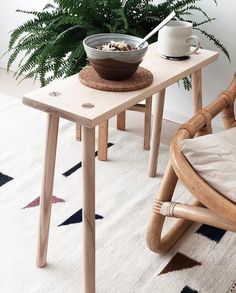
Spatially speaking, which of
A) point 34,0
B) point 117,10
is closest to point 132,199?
point 117,10

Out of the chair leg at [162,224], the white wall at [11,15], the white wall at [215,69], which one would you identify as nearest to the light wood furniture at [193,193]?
the chair leg at [162,224]

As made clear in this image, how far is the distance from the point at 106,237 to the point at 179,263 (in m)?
0.23

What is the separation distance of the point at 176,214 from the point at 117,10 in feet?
2.64

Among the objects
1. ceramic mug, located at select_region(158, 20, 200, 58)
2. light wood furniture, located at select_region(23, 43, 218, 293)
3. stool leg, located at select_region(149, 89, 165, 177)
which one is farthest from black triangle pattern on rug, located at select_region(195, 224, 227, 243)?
ceramic mug, located at select_region(158, 20, 200, 58)

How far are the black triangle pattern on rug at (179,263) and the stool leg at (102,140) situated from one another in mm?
528

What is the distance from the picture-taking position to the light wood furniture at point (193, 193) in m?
0.87

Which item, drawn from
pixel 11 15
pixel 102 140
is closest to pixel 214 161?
pixel 102 140

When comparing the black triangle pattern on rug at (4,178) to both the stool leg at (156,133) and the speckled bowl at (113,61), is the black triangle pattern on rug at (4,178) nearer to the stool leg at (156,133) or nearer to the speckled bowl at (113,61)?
the stool leg at (156,133)

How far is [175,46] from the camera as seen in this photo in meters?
1.15

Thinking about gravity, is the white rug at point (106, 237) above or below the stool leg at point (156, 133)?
below

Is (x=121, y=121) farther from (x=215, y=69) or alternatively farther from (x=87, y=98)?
(x=87, y=98)

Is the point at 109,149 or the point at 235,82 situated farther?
the point at 109,149

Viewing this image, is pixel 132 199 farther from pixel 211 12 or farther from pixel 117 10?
pixel 211 12

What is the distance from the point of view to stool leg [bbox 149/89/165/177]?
56.5 inches
